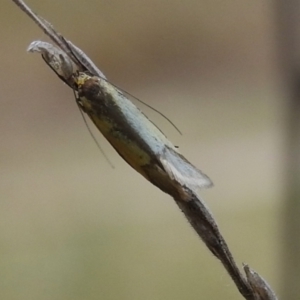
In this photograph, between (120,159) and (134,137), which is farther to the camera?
(120,159)

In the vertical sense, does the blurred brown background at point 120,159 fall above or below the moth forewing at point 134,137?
above

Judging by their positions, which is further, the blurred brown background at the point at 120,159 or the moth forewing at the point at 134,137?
the blurred brown background at the point at 120,159

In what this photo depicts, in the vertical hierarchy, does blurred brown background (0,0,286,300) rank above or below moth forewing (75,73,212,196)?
above

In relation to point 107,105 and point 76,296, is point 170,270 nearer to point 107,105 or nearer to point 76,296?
point 76,296

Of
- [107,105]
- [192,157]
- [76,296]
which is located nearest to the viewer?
[107,105]

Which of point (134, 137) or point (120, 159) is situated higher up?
point (120, 159)

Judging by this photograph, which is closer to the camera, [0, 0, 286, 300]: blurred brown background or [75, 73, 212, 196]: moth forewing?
[75, 73, 212, 196]: moth forewing

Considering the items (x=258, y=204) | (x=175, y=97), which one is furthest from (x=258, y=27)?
(x=258, y=204)

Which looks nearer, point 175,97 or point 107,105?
point 107,105
